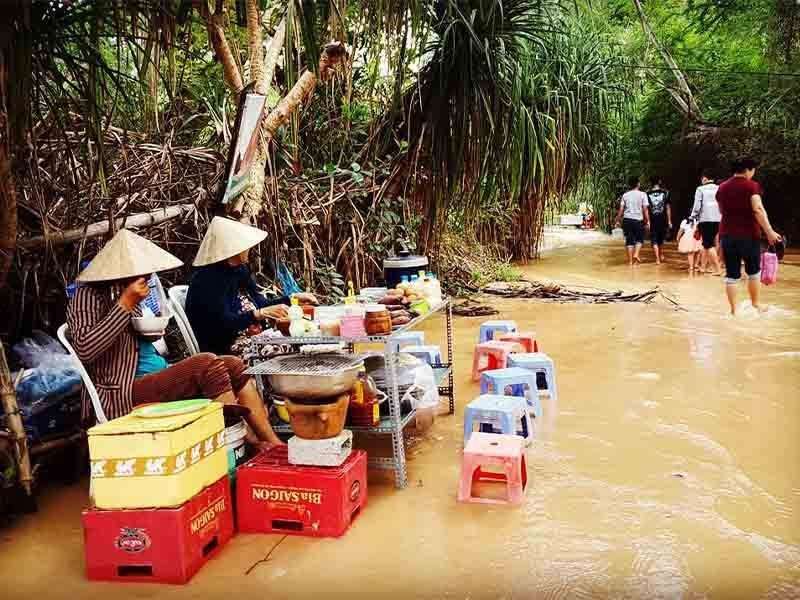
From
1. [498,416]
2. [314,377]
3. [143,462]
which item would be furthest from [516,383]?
[143,462]

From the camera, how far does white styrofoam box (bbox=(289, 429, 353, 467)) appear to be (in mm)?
2789

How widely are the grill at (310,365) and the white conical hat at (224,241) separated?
640 millimetres

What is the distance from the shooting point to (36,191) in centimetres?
345

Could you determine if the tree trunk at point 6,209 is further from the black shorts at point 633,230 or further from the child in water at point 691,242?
the black shorts at point 633,230

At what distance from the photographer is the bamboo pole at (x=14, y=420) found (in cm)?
289

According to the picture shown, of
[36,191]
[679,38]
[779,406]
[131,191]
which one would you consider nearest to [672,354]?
[779,406]

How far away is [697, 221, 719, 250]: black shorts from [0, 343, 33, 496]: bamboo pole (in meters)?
8.97

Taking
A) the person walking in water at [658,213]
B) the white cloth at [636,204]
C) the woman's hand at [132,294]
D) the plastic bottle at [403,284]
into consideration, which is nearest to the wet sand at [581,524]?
the plastic bottle at [403,284]

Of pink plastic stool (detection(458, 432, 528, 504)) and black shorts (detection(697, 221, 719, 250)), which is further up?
black shorts (detection(697, 221, 719, 250))

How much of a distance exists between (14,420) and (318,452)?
4.16 feet

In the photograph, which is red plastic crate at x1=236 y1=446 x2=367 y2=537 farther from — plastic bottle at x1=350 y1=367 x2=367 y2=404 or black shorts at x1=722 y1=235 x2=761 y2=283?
black shorts at x1=722 y1=235 x2=761 y2=283

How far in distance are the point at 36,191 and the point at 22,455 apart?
131cm

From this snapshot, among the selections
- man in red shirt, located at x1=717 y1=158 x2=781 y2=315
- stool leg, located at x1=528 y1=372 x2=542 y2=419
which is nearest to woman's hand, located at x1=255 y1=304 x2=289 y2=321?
stool leg, located at x1=528 y1=372 x2=542 y2=419

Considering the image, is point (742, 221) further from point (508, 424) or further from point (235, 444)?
point (235, 444)
